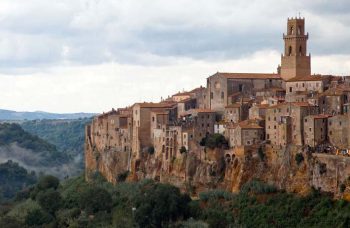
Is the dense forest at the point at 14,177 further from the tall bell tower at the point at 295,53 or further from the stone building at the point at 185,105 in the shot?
the tall bell tower at the point at 295,53

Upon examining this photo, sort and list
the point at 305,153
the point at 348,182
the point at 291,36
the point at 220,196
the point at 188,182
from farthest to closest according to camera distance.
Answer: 1. the point at 291,36
2. the point at 188,182
3. the point at 220,196
4. the point at 305,153
5. the point at 348,182

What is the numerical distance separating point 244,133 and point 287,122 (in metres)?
3.75

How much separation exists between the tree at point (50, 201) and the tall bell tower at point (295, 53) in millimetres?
23907

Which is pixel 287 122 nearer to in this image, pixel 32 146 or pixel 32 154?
pixel 32 154

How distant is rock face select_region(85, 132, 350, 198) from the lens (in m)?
58.5

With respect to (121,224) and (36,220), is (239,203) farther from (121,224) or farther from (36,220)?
(36,220)

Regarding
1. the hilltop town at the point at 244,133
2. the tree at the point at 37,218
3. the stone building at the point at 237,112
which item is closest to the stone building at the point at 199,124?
the hilltop town at the point at 244,133

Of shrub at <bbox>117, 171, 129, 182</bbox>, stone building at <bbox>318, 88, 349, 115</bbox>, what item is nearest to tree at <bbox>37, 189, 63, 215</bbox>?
shrub at <bbox>117, 171, 129, 182</bbox>

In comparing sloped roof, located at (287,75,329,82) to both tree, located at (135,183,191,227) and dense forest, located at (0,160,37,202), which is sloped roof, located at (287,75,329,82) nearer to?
tree, located at (135,183,191,227)

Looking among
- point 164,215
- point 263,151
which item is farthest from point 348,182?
point 164,215

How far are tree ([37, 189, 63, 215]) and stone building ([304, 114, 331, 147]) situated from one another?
27.9 meters

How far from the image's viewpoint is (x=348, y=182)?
186ft

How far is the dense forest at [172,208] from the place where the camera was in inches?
2287

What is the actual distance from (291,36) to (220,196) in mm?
20556
